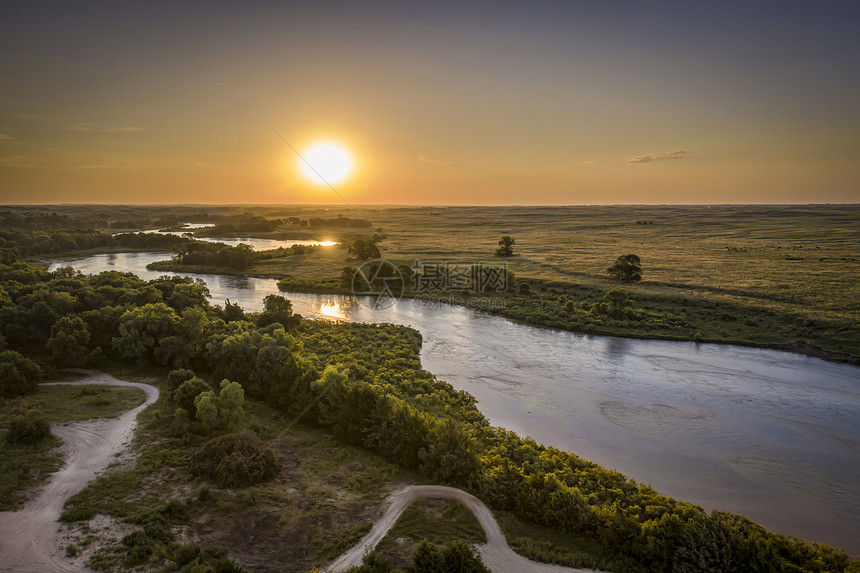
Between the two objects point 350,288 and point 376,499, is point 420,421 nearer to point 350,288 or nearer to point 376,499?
point 376,499

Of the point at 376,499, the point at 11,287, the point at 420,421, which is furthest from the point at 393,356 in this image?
the point at 11,287

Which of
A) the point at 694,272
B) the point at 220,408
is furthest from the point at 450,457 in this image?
the point at 694,272

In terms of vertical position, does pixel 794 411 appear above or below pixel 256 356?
below

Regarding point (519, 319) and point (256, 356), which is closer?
point (256, 356)

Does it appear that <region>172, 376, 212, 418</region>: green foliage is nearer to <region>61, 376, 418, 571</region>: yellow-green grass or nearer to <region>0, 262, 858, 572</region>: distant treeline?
<region>0, 262, 858, 572</region>: distant treeline

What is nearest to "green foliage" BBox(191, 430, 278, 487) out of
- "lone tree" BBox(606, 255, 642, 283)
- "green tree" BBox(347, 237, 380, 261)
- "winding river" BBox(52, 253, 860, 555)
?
"winding river" BBox(52, 253, 860, 555)
